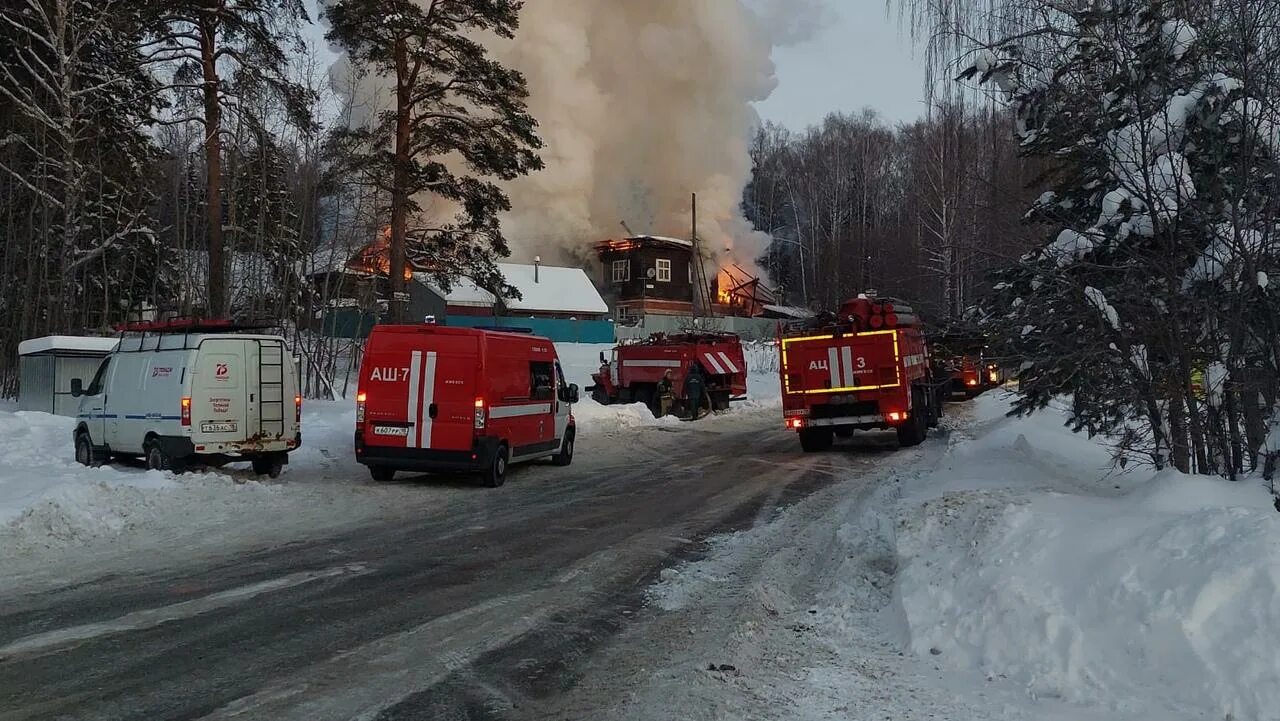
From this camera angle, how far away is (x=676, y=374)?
26156 mm

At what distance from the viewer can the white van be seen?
12547mm

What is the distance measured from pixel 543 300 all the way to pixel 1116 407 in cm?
4669

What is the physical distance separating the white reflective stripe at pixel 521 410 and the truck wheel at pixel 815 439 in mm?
5493

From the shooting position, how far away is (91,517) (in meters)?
9.20

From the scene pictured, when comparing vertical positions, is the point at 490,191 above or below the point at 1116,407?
above

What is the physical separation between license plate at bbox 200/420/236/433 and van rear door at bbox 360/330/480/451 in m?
2.00

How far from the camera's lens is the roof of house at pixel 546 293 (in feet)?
173

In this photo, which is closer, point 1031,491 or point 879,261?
point 1031,491

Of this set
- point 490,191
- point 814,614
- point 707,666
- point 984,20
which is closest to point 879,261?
point 984,20

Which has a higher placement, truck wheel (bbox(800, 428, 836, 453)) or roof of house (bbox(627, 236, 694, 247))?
roof of house (bbox(627, 236, 694, 247))

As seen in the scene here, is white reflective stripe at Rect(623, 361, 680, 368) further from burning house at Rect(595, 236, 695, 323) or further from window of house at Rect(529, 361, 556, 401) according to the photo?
burning house at Rect(595, 236, 695, 323)

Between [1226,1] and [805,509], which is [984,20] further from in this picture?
[805,509]

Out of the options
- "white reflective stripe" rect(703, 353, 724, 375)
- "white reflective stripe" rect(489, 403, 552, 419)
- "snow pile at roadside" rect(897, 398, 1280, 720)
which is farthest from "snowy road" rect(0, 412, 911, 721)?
"white reflective stripe" rect(703, 353, 724, 375)

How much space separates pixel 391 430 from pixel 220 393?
2570 millimetres
